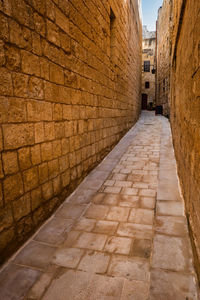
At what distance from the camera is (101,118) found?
200 inches

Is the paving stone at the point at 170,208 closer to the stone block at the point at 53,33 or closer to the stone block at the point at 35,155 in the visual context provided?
the stone block at the point at 35,155

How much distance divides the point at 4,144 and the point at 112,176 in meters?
2.76

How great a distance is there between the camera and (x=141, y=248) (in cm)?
213

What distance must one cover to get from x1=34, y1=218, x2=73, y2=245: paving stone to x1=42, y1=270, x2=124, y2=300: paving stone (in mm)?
538

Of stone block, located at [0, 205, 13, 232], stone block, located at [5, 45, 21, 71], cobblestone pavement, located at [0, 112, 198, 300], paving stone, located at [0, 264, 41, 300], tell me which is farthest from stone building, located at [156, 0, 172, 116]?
paving stone, located at [0, 264, 41, 300]

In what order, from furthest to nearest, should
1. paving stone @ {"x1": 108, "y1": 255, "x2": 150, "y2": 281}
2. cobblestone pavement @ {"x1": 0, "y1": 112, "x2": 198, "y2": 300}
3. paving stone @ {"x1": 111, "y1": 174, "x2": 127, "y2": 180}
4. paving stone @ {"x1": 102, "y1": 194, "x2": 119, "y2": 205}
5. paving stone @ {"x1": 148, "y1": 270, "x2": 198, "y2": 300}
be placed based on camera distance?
paving stone @ {"x1": 111, "y1": 174, "x2": 127, "y2": 180} < paving stone @ {"x1": 102, "y1": 194, "x2": 119, "y2": 205} < paving stone @ {"x1": 108, "y1": 255, "x2": 150, "y2": 281} < cobblestone pavement @ {"x1": 0, "y1": 112, "x2": 198, "y2": 300} < paving stone @ {"x1": 148, "y1": 270, "x2": 198, "y2": 300}

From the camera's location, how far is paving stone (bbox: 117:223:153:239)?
235 cm

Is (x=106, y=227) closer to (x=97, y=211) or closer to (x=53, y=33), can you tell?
(x=97, y=211)

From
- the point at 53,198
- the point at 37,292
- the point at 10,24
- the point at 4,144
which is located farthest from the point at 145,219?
the point at 10,24

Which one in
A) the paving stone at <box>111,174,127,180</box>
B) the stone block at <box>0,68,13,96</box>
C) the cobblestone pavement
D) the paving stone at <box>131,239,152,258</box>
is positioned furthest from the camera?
the paving stone at <box>111,174,127,180</box>

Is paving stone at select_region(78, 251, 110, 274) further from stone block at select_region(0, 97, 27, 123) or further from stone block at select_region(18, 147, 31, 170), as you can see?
stone block at select_region(0, 97, 27, 123)

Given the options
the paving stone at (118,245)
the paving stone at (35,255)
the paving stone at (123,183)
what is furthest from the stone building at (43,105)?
the paving stone at (118,245)

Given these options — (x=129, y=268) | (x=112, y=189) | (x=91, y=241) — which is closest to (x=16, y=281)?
(x=91, y=241)

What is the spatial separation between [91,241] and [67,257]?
0.34 meters
